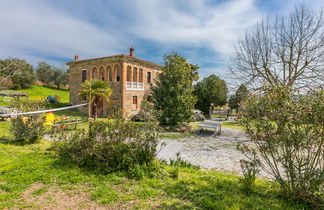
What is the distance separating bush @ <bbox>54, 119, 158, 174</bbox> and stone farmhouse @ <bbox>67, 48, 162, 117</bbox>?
12.5 meters

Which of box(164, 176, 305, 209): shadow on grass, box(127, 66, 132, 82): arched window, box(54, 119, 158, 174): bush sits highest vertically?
box(127, 66, 132, 82): arched window

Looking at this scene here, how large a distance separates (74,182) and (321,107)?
16.2 feet

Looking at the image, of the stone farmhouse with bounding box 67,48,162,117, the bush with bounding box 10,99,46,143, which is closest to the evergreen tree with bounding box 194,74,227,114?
the stone farmhouse with bounding box 67,48,162,117

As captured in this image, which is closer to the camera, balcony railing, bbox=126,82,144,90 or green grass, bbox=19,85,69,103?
balcony railing, bbox=126,82,144,90

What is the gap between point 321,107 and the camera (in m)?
2.75

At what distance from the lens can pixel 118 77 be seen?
66.0 ft

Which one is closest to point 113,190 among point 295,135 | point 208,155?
point 295,135

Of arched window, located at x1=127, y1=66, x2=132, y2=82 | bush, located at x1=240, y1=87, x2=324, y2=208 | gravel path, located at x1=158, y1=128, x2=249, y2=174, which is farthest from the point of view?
arched window, located at x1=127, y1=66, x2=132, y2=82

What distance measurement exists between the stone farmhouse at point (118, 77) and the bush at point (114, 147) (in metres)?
12.5

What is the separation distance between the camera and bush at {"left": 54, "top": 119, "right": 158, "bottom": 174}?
Answer: 4465mm

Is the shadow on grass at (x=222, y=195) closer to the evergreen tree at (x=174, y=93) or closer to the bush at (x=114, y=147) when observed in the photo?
the bush at (x=114, y=147)

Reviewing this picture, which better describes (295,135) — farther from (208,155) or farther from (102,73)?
(102,73)

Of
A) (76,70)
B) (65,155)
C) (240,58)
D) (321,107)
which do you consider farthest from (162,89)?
(76,70)

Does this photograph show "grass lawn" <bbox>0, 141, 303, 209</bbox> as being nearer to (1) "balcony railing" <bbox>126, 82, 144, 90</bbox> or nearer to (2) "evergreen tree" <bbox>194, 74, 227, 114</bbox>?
(1) "balcony railing" <bbox>126, 82, 144, 90</bbox>
